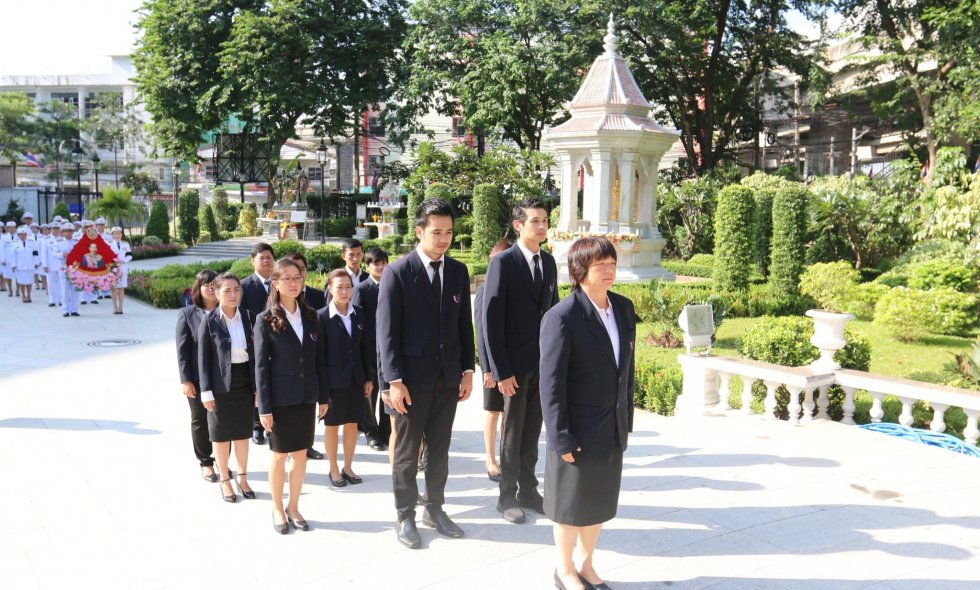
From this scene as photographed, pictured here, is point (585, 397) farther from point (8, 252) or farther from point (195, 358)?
point (8, 252)

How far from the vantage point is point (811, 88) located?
90.4 ft

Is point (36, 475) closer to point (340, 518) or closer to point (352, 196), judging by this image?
point (340, 518)

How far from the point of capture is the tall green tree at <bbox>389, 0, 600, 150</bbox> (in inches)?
996

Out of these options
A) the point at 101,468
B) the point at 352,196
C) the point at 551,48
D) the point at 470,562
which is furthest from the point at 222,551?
the point at 352,196

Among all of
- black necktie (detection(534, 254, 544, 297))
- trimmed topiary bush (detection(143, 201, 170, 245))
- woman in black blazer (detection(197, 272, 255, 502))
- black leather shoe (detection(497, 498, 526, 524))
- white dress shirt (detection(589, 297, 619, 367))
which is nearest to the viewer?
white dress shirt (detection(589, 297, 619, 367))

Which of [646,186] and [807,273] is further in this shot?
[646,186]

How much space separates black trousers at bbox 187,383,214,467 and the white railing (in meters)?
4.36

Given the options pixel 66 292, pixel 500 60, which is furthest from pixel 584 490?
pixel 500 60

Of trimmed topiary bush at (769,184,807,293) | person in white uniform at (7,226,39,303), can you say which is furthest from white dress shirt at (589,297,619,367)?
person in white uniform at (7,226,39,303)

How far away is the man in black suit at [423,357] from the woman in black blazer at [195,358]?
1.76 meters

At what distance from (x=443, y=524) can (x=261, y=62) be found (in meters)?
27.3

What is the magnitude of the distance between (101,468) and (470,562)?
11.0 ft

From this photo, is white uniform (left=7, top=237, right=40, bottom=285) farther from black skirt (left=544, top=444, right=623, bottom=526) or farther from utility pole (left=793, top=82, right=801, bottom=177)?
utility pole (left=793, top=82, right=801, bottom=177)

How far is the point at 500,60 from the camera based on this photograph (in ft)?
83.7
